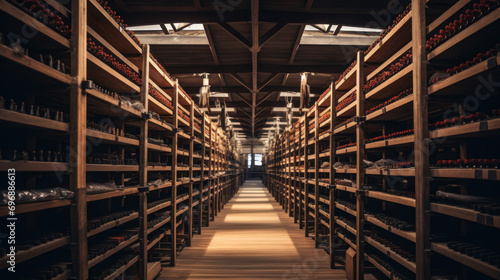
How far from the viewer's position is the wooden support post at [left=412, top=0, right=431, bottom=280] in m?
2.99

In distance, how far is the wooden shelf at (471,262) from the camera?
6.91 feet

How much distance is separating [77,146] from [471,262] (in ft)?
9.69

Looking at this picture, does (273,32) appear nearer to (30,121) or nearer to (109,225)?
(109,225)

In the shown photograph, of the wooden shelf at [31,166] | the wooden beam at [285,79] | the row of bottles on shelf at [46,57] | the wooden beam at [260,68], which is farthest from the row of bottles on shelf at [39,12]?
the wooden beam at [285,79]

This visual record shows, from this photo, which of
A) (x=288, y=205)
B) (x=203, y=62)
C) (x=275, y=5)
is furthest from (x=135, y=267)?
(x=288, y=205)

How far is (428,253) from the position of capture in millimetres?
2982

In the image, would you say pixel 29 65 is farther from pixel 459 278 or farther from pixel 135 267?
pixel 459 278

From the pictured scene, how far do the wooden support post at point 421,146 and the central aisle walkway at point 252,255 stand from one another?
2.50 m

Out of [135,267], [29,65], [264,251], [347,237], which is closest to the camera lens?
[29,65]

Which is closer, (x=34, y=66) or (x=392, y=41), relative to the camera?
(x=34, y=66)

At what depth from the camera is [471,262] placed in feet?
7.75

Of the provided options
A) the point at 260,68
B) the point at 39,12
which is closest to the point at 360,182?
the point at 39,12

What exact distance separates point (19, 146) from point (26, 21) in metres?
1.23

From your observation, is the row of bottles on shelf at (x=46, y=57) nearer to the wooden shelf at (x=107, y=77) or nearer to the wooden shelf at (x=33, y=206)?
the wooden shelf at (x=107, y=77)
